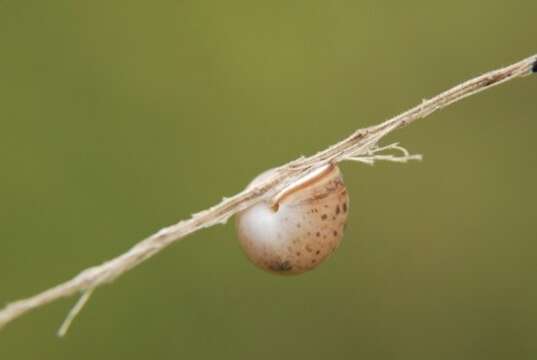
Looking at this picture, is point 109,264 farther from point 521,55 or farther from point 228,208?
point 521,55

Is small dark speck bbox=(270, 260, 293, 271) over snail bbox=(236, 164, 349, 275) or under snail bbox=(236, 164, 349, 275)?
under

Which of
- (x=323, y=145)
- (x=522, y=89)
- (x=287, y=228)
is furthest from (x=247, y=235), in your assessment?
(x=522, y=89)

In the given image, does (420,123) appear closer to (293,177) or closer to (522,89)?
(522,89)

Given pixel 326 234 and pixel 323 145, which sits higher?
pixel 323 145

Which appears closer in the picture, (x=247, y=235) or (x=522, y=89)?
(x=247, y=235)

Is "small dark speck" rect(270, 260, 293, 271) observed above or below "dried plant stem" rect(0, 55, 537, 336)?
below
